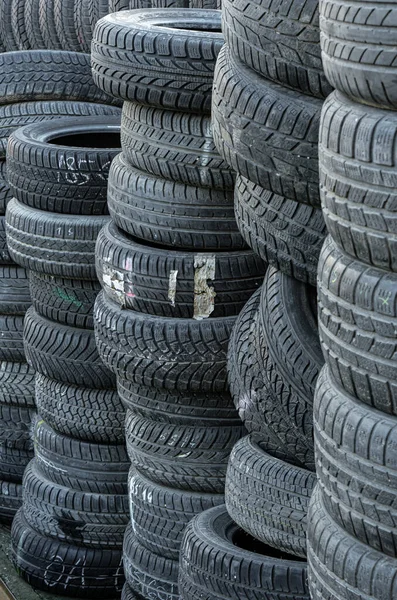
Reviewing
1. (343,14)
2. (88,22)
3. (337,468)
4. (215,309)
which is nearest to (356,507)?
(337,468)

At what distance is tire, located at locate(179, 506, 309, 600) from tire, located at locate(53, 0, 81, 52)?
4014 mm

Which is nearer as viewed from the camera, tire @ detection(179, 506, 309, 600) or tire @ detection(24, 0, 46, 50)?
tire @ detection(179, 506, 309, 600)

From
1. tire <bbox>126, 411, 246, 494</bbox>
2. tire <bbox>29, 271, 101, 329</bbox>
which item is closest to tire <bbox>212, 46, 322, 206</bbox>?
tire <bbox>126, 411, 246, 494</bbox>

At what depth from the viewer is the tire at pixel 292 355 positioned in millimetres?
3863

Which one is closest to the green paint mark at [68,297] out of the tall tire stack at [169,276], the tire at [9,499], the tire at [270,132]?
the tall tire stack at [169,276]

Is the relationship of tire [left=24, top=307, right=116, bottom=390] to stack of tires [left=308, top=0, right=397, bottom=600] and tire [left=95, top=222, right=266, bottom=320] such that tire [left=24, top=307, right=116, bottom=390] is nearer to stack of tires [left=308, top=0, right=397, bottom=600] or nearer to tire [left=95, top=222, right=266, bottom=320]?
tire [left=95, top=222, right=266, bottom=320]

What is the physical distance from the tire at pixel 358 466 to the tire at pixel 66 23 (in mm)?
4878

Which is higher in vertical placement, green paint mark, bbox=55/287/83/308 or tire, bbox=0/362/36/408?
green paint mark, bbox=55/287/83/308

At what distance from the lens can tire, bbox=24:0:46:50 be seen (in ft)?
25.7

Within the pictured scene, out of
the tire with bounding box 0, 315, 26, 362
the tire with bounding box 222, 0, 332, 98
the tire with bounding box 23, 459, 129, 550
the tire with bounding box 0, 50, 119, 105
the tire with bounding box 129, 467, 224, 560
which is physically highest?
the tire with bounding box 222, 0, 332, 98

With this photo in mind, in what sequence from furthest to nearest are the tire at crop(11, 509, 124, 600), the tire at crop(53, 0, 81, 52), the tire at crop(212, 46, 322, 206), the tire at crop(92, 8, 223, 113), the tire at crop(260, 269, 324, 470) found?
1. the tire at crop(53, 0, 81, 52)
2. the tire at crop(11, 509, 124, 600)
3. the tire at crop(92, 8, 223, 113)
4. the tire at crop(260, 269, 324, 470)
5. the tire at crop(212, 46, 322, 206)

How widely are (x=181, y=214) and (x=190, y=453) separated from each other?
3.11ft

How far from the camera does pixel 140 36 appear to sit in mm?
4508

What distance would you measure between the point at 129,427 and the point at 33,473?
0.92m
